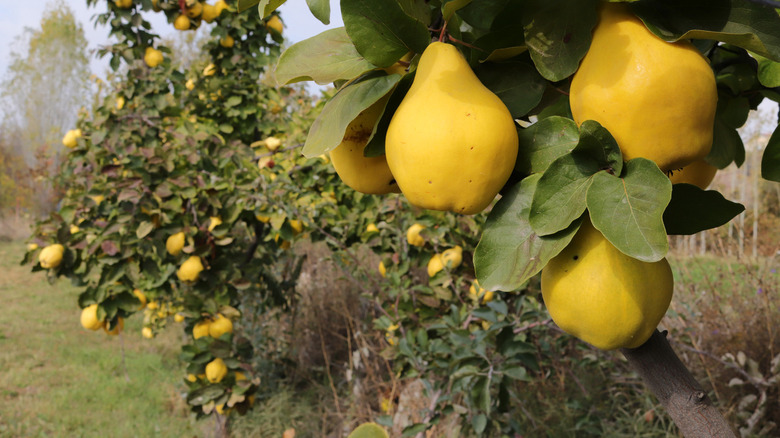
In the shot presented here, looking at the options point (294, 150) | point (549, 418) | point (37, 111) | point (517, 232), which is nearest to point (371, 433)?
point (517, 232)

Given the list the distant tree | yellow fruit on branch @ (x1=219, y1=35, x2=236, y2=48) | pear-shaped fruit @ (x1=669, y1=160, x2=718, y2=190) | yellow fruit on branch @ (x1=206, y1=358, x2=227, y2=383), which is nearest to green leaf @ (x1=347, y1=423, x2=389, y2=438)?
pear-shaped fruit @ (x1=669, y1=160, x2=718, y2=190)

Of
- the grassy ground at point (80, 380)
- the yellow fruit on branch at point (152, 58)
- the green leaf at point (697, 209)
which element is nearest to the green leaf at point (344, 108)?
the green leaf at point (697, 209)

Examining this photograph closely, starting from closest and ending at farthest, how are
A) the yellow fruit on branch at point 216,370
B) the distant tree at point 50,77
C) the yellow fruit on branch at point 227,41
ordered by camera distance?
the yellow fruit on branch at point 216,370, the yellow fruit on branch at point 227,41, the distant tree at point 50,77

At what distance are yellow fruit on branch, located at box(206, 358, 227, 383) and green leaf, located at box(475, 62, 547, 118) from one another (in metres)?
1.82

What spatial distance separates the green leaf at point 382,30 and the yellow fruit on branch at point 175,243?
168 centimetres

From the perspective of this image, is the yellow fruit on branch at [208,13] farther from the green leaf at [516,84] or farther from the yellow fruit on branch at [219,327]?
the green leaf at [516,84]

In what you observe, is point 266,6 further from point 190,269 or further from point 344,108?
point 190,269

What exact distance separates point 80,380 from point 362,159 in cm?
417

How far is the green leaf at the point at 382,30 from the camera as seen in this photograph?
1.24 feet

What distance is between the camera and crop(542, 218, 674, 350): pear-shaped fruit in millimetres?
→ 382

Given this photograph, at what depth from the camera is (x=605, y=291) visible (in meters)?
0.38

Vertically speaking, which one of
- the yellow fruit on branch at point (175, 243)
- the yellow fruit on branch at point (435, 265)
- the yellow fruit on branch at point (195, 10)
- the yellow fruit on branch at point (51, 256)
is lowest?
the yellow fruit on branch at point (435, 265)

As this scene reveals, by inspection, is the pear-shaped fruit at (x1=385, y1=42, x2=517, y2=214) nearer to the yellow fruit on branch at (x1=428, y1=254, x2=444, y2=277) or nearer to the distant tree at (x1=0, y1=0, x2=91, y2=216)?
the yellow fruit on branch at (x1=428, y1=254, x2=444, y2=277)

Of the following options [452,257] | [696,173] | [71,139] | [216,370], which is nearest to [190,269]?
[216,370]
